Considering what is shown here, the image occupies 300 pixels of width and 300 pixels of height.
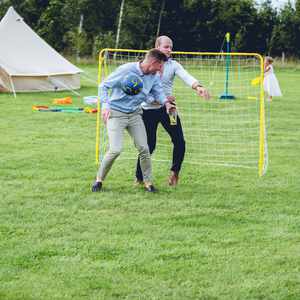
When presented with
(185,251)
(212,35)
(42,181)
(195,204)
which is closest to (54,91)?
(42,181)

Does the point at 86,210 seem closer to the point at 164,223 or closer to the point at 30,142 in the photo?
the point at 164,223

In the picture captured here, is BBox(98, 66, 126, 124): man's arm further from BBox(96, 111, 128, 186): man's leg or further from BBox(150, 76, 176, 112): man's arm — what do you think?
BBox(150, 76, 176, 112): man's arm

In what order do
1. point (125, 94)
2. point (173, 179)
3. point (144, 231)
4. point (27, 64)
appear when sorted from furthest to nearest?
point (27, 64)
point (173, 179)
point (125, 94)
point (144, 231)

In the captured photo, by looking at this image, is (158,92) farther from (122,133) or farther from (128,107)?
(122,133)

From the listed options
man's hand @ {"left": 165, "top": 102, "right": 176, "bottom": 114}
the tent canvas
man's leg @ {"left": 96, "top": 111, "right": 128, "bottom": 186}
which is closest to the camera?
man's leg @ {"left": 96, "top": 111, "right": 128, "bottom": 186}

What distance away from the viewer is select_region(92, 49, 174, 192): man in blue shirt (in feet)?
23.9

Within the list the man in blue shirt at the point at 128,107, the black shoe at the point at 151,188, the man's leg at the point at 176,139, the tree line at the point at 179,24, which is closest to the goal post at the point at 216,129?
the man's leg at the point at 176,139

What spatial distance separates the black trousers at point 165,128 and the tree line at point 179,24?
3744 centimetres

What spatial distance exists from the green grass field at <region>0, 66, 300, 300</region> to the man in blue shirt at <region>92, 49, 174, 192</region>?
39 cm

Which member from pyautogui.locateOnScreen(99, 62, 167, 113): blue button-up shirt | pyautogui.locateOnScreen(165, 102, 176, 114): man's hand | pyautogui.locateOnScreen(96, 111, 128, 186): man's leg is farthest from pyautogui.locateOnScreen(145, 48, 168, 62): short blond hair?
pyautogui.locateOnScreen(96, 111, 128, 186): man's leg

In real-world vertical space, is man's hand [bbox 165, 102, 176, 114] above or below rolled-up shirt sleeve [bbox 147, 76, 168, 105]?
below

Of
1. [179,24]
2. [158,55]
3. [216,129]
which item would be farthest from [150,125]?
[179,24]

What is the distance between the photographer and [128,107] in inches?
295

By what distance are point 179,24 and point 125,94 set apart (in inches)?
1576
